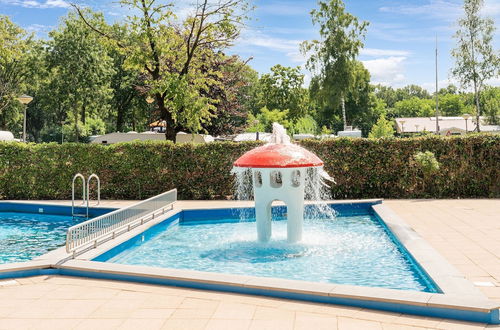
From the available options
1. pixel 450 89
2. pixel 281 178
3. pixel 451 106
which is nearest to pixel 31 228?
pixel 281 178

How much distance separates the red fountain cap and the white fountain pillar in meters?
0.34

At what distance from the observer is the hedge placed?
1858 centimetres

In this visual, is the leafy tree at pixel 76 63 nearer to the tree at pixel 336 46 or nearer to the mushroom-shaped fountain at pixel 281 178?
the tree at pixel 336 46

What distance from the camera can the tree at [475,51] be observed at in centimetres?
3844

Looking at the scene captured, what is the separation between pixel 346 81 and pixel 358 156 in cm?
2773

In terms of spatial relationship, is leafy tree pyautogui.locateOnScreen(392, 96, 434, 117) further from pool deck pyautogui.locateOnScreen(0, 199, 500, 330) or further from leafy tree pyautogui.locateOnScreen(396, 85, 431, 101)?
pool deck pyautogui.locateOnScreen(0, 199, 500, 330)

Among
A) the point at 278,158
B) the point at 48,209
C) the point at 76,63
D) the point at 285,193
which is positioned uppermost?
the point at 76,63

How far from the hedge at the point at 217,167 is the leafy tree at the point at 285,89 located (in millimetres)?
38107

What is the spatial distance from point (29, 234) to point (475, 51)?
37684 millimetres

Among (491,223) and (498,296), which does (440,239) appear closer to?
(491,223)

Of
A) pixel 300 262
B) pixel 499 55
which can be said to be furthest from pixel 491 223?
Answer: pixel 499 55

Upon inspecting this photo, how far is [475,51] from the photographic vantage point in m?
39.6

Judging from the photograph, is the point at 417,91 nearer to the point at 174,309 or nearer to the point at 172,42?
the point at 172,42

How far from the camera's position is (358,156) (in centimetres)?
1895
